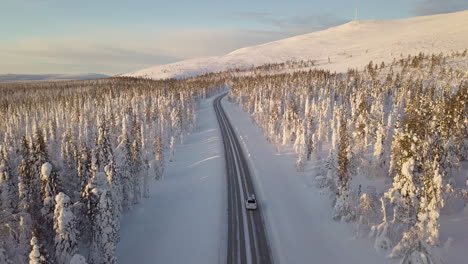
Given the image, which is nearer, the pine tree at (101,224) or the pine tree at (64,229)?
the pine tree at (64,229)

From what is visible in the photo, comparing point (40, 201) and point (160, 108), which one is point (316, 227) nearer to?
point (40, 201)

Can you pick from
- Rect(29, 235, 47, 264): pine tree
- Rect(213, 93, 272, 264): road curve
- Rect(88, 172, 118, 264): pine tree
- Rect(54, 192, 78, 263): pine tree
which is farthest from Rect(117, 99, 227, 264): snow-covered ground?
Rect(29, 235, 47, 264): pine tree

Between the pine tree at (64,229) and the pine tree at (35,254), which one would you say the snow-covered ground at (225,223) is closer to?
the pine tree at (64,229)

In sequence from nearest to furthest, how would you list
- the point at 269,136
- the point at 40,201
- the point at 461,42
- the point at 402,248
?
the point at 402,248, the point at 40,201, the point at 269,136, the point at 461,42

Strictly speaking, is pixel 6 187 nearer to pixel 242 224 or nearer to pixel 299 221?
pixel 242 224

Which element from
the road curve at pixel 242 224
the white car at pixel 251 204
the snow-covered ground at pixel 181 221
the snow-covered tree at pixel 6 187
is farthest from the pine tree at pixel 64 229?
the white car at pixel 251 204

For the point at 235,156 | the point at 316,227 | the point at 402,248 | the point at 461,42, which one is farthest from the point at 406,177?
the point at 461,42

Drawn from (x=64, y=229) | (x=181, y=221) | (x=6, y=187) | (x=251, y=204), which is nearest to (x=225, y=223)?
(x=251, y=204)

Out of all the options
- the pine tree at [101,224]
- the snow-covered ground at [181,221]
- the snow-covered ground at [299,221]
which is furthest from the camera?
the snow-covered ground at [181,221]
